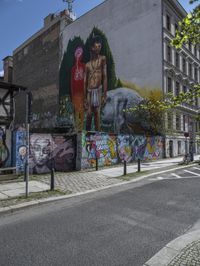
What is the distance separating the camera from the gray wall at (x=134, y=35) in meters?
27.2

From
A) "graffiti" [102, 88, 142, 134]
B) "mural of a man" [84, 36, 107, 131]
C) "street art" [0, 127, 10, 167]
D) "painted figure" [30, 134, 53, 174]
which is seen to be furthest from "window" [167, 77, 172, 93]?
"street art" [0, 127, 10, 167]

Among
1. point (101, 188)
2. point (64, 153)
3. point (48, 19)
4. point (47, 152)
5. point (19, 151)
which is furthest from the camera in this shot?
point (48, 19)

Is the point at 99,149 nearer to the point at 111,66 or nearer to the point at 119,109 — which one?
the point at 119,109

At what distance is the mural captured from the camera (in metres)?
28.0

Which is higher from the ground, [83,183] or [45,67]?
[45,67]

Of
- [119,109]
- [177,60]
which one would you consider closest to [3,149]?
[119,109]

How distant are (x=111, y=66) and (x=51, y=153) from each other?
1961 centimetres

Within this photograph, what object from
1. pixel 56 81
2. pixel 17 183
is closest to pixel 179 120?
pixel 56 81

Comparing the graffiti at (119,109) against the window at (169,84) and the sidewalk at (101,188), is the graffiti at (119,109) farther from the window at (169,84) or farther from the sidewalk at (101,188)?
the sidewalk at (101,188)

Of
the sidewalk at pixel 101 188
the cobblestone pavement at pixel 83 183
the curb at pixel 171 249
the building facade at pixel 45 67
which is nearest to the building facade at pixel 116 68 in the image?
the building facade at pixel 45 67

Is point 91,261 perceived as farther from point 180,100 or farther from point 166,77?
point 166,77

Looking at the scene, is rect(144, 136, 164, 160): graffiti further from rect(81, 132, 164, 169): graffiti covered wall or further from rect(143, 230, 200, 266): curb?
rect(143, 230, 200, 266): curb

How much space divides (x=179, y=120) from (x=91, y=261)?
2735 centimetres

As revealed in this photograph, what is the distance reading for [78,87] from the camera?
1344 inches
